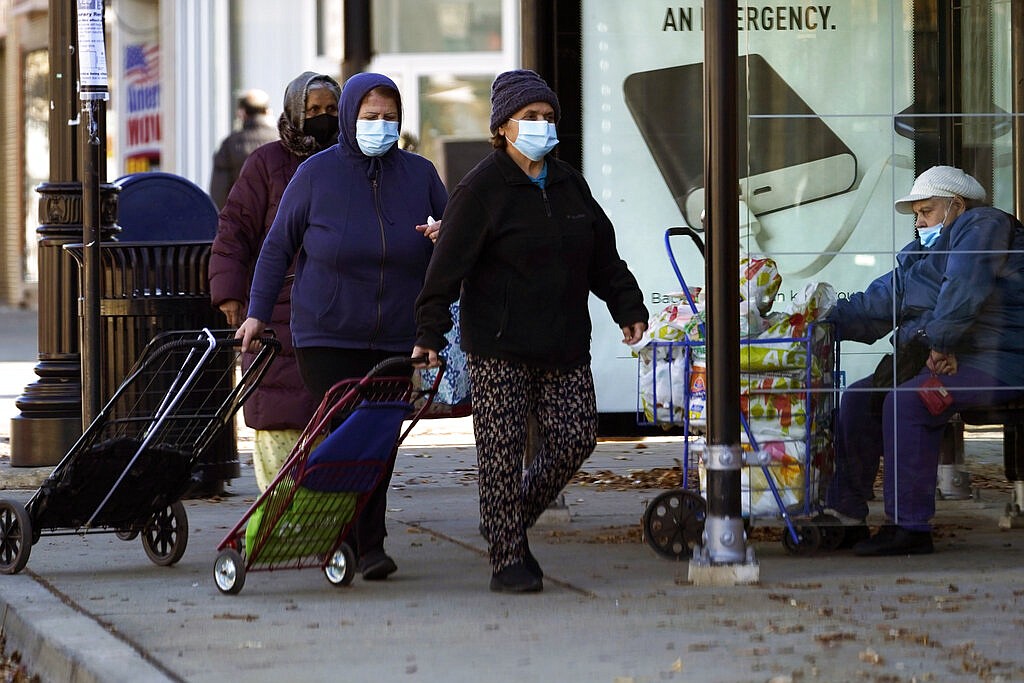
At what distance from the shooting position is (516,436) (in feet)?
21.3

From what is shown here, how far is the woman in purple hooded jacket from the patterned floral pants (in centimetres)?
46

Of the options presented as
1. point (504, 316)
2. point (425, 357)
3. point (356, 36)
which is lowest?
point (425, 357)

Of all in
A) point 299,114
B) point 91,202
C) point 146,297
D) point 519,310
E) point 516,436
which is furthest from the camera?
point 146,297

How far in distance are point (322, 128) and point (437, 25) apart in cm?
1095

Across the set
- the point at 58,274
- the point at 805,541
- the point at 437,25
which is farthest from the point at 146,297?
the point at 437,25

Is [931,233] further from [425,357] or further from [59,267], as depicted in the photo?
[59,267]

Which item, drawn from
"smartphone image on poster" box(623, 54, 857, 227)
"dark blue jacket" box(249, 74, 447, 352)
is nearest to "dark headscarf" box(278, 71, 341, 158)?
"dark blue jacket" box(249, 74, 447, 352)

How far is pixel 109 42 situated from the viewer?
25641 millimetres

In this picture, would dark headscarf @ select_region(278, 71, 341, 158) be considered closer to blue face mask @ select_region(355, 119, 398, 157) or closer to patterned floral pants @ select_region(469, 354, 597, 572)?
blue face mask @ select_region(355, 119, 398, 157)

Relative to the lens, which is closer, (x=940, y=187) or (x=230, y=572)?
(x=230, y=572)

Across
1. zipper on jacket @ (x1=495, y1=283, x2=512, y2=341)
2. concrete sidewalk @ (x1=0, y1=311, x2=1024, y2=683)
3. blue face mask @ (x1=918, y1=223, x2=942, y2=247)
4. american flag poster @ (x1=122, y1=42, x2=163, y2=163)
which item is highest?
american flag poster @ (x1=122, y1=42, x2=163, y2=163)

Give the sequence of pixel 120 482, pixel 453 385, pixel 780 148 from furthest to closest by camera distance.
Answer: pixel 453 385
pixel 780 148
pixel 120 482

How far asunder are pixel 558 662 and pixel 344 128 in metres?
2.35

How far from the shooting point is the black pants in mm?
6840
